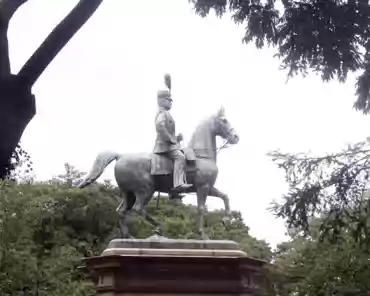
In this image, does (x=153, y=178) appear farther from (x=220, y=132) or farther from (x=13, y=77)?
(x=13, y=77)

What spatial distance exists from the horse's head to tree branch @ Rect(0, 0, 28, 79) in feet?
15.8

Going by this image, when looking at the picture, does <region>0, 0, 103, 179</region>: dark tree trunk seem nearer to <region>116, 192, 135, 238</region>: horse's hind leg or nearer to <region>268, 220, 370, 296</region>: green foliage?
<region>116, 192, 135, 238</region>: horse's hind leg

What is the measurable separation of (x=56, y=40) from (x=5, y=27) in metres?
0.48

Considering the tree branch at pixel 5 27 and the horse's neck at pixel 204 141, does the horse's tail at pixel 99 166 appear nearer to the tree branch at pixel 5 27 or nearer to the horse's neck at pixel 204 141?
the horse's neck at pixel 204 141

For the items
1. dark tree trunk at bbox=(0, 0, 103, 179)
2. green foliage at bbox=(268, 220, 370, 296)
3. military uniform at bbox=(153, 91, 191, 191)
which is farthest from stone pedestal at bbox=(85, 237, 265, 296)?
green foliage at bbox=(268, 220, 370, 296)

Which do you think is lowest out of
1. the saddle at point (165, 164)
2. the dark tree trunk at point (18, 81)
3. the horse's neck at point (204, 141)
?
the dark tree trunk at point (18, 81)

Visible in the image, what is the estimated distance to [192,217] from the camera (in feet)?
110

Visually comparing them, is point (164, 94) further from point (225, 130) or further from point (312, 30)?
point (312, 30)

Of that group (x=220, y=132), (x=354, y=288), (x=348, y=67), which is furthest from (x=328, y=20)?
(x=354, y=288)

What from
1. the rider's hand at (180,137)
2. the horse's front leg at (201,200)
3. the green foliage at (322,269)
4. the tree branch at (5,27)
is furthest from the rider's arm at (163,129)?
the green foliage at (322,269)

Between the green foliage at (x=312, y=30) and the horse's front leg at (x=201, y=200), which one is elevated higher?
the green foliage at (x=312, y=30)

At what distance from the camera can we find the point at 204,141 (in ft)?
38.4

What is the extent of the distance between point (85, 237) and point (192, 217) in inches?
213

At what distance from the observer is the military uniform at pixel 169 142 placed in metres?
11.3
